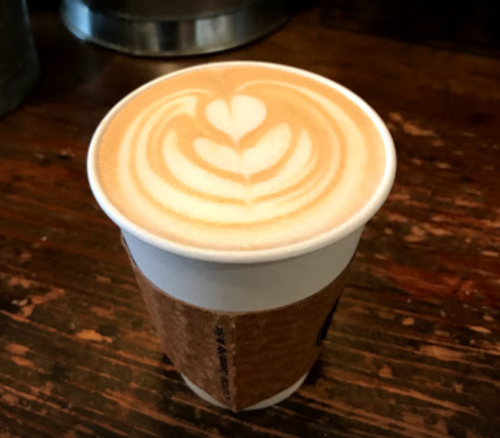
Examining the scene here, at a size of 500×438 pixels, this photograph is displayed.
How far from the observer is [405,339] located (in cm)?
89

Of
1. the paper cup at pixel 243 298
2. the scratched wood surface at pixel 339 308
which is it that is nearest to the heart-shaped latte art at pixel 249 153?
the paper cup at pixel 243 298

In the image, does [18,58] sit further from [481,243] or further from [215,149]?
[481,243]

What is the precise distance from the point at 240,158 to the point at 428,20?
127 cm

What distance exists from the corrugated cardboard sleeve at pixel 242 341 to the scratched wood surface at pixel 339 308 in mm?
87

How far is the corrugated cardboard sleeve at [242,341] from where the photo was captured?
62 centimetres

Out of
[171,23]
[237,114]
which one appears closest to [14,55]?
[171,23]

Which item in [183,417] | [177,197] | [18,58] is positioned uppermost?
[177,197]

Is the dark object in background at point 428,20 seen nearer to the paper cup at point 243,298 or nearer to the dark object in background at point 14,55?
the dark object in background at point 14,55

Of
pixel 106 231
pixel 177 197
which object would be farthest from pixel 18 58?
A: pixel 177 197

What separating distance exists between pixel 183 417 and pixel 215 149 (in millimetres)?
420

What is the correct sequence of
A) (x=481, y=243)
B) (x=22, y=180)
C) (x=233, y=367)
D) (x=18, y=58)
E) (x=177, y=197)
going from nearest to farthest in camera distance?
(x=177, y=197), (x=233, y=367), (x=481, y=243), (x=22, y=180), (x=18, y=58)

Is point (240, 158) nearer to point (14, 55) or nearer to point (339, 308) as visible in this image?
point (339, 308)

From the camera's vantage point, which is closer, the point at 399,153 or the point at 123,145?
the point at 123,145

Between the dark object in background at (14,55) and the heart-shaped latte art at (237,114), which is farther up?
the heart-shaped latte art at (237,114)
